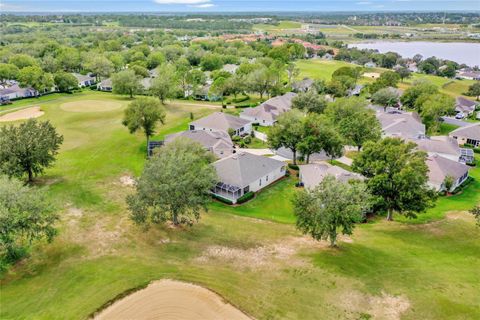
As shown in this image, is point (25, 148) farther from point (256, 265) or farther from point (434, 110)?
point (434, 110)

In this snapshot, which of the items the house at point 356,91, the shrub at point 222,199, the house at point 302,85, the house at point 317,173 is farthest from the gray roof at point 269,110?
the shrub at point 222,199

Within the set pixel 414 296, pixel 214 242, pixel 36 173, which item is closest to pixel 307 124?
pixel 214 242

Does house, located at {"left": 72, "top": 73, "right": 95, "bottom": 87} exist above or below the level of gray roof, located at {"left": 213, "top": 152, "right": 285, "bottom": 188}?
above

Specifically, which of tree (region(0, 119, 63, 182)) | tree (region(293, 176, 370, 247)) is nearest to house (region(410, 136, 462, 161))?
tree (region(293, 176, 370, 247))

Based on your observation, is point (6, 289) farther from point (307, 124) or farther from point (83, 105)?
point (83, 105)

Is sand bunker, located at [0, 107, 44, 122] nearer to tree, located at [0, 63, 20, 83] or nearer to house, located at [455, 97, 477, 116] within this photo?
tree, located at [0, 63, 20, 83]

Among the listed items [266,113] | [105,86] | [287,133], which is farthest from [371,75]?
[287,133]

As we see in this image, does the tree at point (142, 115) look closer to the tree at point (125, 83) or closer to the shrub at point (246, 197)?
the shrub at point (246, 197)
